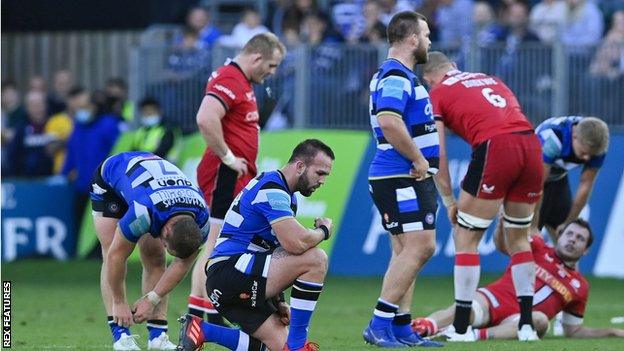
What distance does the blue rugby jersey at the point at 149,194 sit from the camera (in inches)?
427

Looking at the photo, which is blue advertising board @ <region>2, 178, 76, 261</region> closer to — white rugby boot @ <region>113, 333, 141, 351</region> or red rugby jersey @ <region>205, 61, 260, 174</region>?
red rugby jersey @ <region>205, 61, 260, 174</region>

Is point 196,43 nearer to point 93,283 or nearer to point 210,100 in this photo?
point 93,283

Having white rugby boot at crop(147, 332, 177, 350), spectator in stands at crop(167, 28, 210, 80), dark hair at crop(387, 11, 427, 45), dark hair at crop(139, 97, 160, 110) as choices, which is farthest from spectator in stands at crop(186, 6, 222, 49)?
white rugby boot at crop(147, 332, 177, 350)

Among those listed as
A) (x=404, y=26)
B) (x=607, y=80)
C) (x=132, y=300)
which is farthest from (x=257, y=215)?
(x=607, y=80)

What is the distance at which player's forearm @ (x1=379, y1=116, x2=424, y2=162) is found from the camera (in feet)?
37.7

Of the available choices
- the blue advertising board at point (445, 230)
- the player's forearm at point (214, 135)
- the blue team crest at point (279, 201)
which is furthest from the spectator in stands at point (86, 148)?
the blue team crest at point (279, 201)

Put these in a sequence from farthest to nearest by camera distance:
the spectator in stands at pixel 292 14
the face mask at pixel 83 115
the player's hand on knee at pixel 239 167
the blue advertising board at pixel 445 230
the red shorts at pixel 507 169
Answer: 1. the face mask at pixel 83 115
2. the spectator in stands at pixel 292 14
3. the blue advertising board at pixel 445 230
4. the player's hand on knee at pixel 239 167
5. the red shorts at pixel 507 169

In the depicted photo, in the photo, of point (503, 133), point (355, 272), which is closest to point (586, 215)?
point (355, 272)

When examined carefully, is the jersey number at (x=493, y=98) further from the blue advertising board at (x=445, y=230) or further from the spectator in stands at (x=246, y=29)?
the spectator in stands at (x=246, y=29)

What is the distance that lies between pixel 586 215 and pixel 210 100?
287 inches

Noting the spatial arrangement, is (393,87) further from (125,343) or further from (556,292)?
(125,343)

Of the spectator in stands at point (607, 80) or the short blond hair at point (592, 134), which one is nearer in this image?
the short blond hair at point (592, 134)

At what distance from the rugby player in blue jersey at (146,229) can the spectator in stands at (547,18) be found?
964 centimetres

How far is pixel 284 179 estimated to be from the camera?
1050cm
